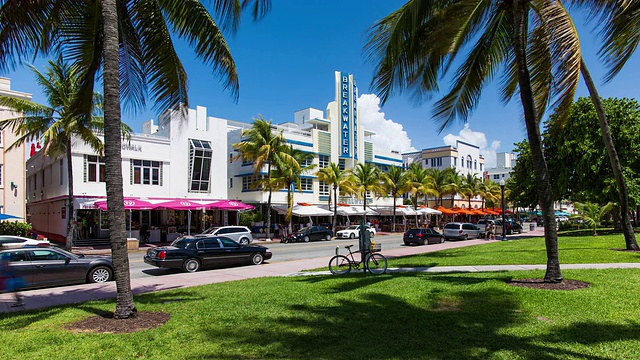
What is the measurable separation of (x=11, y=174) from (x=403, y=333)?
32513 mm

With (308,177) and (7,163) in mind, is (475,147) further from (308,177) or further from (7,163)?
(7,163)

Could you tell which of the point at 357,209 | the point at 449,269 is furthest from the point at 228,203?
the point at 449,269

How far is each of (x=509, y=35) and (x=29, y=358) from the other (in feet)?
40.8

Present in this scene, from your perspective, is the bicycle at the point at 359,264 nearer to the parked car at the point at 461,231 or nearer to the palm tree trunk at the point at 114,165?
the palm tree trunk at the point at 114,165

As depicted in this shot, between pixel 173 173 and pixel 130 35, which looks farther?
pixel 173 173

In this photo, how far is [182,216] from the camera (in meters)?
35.7

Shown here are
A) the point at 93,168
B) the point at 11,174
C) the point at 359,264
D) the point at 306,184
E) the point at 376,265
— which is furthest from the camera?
the point at 306,184

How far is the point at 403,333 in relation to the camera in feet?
20.1

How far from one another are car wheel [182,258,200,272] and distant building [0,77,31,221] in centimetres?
2081

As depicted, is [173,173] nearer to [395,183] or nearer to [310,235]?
[310,235]

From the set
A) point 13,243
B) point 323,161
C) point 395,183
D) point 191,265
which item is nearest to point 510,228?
point 395,183

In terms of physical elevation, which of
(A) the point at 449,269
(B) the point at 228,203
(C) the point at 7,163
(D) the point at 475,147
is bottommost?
(A) the point at 449,269

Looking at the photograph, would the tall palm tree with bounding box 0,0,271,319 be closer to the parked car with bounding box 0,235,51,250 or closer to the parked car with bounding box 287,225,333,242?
the parked car with bounding box 0,235,51,250

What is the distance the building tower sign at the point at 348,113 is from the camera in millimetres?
46969
